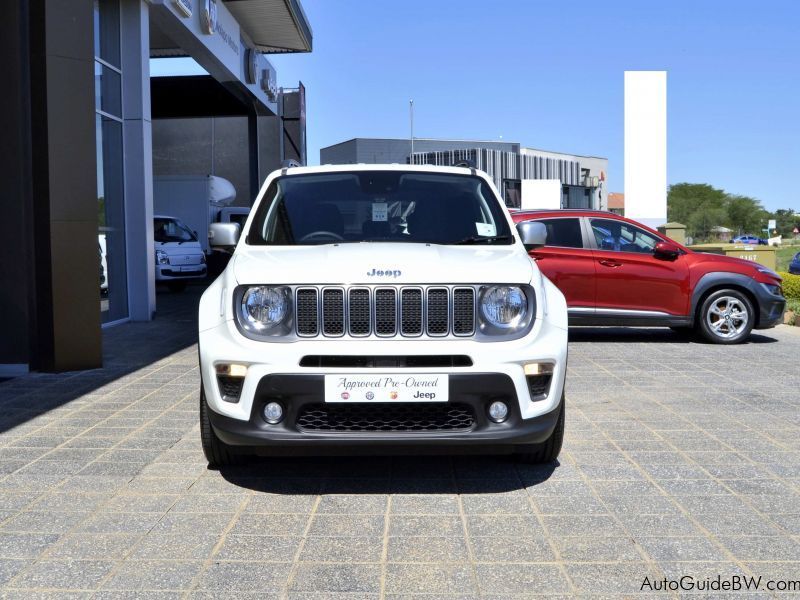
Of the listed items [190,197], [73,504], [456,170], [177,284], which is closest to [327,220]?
[456,170]

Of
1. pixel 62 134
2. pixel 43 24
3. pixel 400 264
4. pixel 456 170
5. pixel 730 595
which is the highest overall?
pixel 43 24

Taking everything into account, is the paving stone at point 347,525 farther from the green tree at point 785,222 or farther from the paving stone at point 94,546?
the green tree at point 785,222

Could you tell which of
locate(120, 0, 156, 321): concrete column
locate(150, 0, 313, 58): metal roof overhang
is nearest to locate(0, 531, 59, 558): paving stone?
locate(120, 0, 156, 321): concrete column

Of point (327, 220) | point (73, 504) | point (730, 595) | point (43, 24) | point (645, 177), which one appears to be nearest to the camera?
point (730, 595)

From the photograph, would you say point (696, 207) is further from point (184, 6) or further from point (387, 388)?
point (387, 388)

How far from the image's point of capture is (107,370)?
866 cm

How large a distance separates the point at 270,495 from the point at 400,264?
1.34 meters

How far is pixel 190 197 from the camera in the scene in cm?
2328

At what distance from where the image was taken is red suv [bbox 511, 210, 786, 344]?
10.7 meters

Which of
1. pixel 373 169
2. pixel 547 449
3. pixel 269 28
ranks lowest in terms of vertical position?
pixel 547 449

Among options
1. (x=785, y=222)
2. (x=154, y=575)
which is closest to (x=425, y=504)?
(x=154, y=575)

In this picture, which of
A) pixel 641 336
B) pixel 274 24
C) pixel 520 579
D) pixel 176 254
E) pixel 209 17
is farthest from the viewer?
pixel 274 24

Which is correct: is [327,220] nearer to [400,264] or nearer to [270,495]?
[400,264]

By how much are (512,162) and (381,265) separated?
222ft
